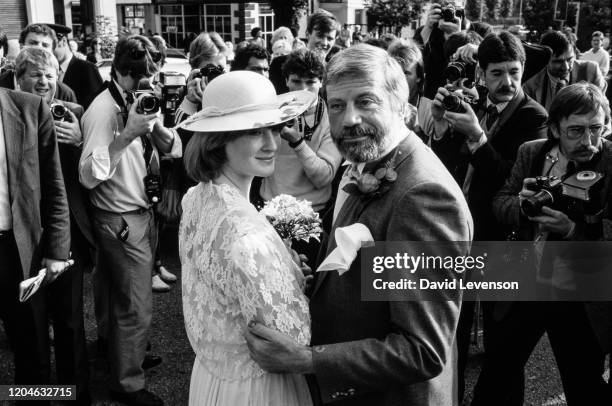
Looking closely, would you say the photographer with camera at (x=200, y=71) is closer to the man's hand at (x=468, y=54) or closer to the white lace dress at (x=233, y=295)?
the man's hand at (x=468, y=54)

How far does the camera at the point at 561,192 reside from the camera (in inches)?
104

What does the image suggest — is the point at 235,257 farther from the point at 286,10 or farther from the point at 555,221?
the point at 286,10

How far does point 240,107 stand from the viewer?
1.89 m

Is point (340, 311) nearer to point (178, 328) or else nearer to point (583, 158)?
point (583, 158)

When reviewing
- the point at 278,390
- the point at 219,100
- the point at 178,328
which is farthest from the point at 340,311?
the point at 178,328

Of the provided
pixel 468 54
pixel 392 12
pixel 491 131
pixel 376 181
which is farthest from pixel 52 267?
pixel 392 12

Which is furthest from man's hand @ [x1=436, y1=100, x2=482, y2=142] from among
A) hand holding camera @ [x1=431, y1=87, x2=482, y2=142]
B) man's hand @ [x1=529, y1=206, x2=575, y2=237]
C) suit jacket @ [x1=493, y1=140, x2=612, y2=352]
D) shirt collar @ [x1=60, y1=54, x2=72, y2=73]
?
shirt collar @ [x1=60, y1=54, x2=72, y2=73]

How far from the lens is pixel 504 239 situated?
10.4 feet

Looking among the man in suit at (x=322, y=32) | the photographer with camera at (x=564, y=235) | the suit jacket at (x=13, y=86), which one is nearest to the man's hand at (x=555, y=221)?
the photographer with camera at (x=564, y=235)

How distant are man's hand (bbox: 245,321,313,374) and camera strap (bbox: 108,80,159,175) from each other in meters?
2.00

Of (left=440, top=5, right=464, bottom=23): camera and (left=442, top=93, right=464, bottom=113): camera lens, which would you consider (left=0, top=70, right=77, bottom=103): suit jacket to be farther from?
(left=440, top=5, right=464, bottom=23): camera

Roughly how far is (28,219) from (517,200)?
8.18ft

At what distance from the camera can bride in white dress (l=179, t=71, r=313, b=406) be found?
67.2 inches

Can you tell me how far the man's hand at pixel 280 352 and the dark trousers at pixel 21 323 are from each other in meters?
1.80
